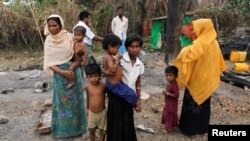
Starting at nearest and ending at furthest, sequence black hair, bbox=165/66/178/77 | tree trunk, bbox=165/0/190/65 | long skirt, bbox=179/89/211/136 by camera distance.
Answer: black hair, bbox=165/66/178/77
long skirt, bbox=179/89/211/136
tree trunk, bbox=165/0/190/65

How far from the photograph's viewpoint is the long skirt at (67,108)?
383 cm

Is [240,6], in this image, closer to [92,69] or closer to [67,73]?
[67,73]

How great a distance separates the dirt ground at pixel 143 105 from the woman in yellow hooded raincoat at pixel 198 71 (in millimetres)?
269

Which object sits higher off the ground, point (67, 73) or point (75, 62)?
point (75, 62)

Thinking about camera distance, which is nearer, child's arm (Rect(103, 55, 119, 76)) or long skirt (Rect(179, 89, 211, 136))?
child's arm (Rect(103, 55, 119, 76))

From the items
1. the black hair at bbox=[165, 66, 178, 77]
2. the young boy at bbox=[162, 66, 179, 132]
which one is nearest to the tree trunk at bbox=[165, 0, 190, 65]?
the young boy at bbox=[162, 66, 179, 132]

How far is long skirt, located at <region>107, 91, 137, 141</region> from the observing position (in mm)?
3377

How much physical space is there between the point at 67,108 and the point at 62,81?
1.14 feet

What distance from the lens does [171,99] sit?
416cm

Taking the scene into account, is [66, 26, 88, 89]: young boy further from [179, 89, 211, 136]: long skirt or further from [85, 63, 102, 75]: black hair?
[179, 89, 211, 136]: long skirt

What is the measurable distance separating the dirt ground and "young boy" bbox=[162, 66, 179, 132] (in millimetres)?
156

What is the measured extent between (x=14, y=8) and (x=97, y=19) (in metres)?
2.98

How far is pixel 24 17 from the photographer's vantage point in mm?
10945

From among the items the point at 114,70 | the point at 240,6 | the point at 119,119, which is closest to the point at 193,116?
the point at 119,119
